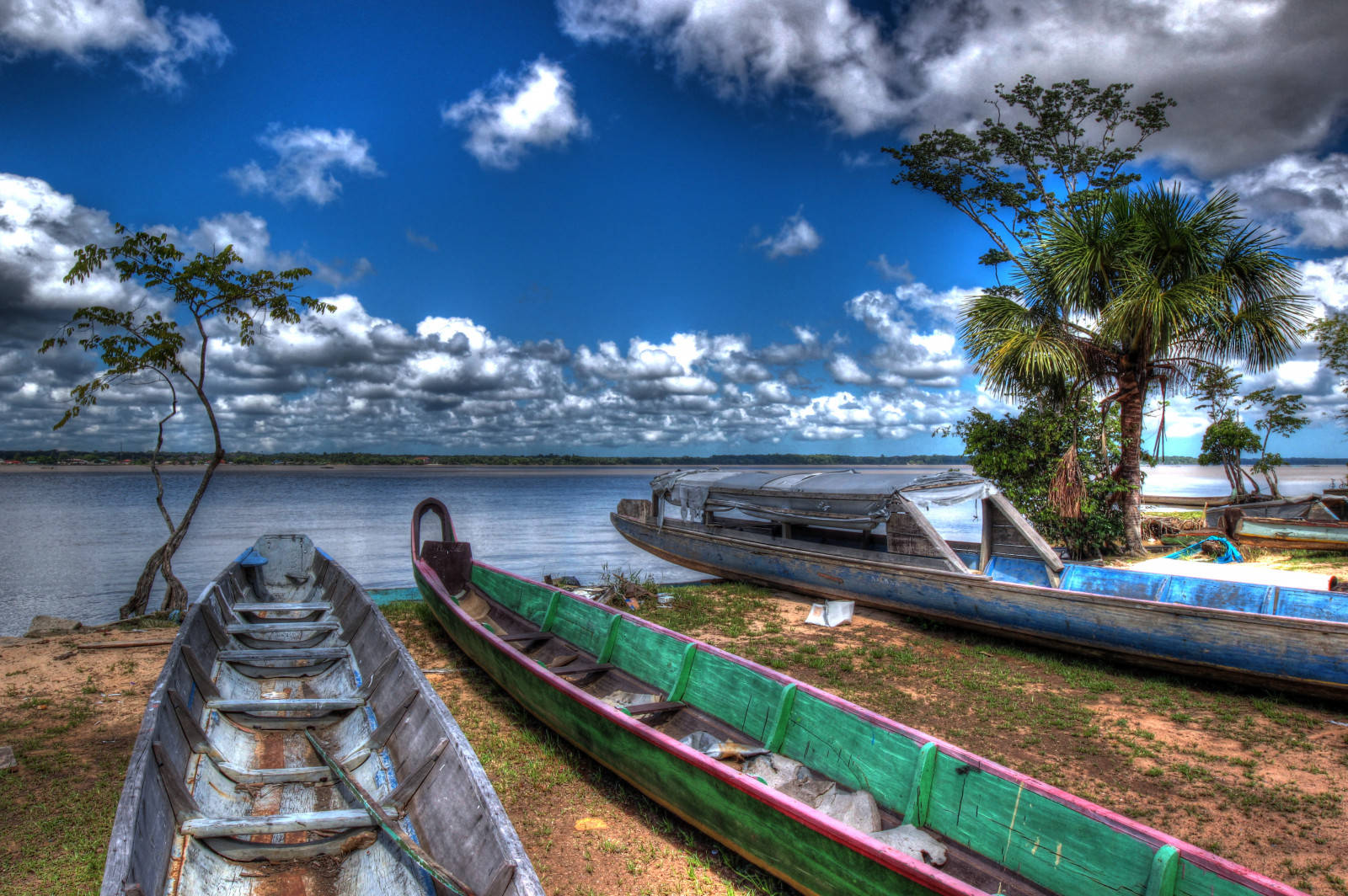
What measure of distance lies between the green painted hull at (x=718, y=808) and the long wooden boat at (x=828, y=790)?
1 cm

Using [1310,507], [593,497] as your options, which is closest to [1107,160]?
[1310,507]

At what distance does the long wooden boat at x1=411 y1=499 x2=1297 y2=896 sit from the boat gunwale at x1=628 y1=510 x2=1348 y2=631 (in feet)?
16.2

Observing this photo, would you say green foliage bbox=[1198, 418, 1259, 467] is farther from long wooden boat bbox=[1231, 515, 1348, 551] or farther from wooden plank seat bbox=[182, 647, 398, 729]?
wooden plank seat bbox=[182, 647, 398, 729]

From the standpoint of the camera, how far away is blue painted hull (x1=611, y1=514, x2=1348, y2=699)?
668cm

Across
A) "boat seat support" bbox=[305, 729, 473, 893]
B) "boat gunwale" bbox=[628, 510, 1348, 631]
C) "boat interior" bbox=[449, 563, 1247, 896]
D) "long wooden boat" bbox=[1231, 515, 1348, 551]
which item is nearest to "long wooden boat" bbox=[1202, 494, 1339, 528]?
"long wooden boat" bbox=[1231, 515, 1348, 551]

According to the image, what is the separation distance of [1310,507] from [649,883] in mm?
21322

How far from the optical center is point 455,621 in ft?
26.0

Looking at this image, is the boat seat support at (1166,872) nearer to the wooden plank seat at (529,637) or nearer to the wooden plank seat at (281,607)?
the wooden plank seat at (529,637)

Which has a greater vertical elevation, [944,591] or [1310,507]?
[1310,507]

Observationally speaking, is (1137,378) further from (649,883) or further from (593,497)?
(593,497)

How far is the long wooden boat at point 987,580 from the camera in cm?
691

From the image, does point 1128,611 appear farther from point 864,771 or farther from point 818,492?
point 864,771

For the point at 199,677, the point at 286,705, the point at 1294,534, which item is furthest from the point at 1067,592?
the point at 1294,534

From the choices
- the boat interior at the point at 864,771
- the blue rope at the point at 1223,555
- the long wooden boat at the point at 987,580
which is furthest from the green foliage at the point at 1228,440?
the boat interior at the point at 864,771
